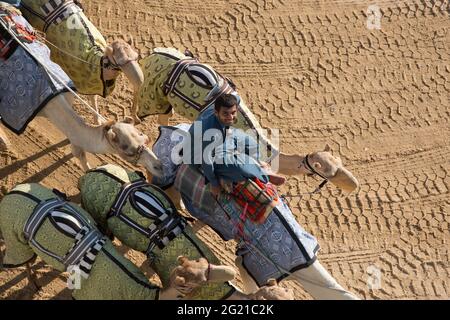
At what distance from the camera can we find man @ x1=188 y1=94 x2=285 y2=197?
4723 mm

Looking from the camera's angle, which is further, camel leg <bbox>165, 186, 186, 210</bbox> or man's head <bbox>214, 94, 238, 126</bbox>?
camel leg <bbox>165, 186, 186, 210</bbox>

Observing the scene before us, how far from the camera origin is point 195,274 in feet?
14.6

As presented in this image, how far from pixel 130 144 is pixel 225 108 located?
723 millimetres

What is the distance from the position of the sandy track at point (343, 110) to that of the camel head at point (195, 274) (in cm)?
169

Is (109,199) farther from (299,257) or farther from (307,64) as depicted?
(307,64)

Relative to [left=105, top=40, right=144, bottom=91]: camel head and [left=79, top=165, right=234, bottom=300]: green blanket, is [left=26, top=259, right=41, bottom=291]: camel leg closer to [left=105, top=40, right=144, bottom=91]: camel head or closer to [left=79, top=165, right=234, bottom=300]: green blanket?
[left=79, top=165, right=234, bottom=300]: green blanket

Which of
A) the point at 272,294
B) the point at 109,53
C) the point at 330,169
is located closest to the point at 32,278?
the point at 109,53

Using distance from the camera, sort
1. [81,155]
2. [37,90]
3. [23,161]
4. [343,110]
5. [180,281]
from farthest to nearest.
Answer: [343,110], [23,161], [81,155], [37,90], [180,281]

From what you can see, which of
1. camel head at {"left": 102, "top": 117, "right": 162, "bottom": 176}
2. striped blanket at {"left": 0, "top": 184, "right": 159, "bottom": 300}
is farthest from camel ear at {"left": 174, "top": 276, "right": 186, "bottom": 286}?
camel head at {"left": 102, "top": 117, "right": 162, "bottom": 176}

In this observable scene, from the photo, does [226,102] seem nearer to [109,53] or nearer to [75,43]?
[109,53]

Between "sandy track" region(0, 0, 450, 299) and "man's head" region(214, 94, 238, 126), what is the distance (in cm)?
182

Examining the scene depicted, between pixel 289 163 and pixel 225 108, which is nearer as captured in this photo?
pixel 225 108
